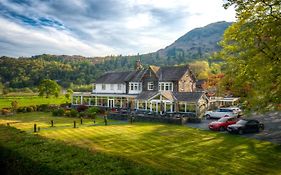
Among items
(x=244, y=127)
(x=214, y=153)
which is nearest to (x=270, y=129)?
(x=244, y=127)

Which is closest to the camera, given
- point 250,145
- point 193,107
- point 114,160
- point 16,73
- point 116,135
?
point 114,160

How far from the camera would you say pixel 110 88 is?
210 ft

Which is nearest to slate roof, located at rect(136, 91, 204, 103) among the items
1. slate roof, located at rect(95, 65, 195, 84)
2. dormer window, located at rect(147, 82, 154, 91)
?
dormer window, located at rect(147, 82, 154, 91)

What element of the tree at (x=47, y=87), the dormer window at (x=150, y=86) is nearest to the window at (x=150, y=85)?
the dormer window at (x=150, y=86)

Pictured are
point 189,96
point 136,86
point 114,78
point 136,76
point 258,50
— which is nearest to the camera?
point 258,50

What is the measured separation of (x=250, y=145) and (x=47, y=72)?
14405 cm

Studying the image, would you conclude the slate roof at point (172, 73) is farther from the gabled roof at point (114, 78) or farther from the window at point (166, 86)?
the gabled roof at point (114, 78)

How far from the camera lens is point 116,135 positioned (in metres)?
28.6

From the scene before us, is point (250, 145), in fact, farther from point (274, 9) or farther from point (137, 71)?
point (137, 71)

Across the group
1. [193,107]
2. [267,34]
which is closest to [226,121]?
[193,107]

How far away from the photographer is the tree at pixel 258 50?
1644 cm

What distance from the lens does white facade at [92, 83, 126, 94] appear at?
61094 mm

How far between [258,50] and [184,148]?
10.3 meters

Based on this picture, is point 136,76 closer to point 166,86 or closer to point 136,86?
point 136,86
